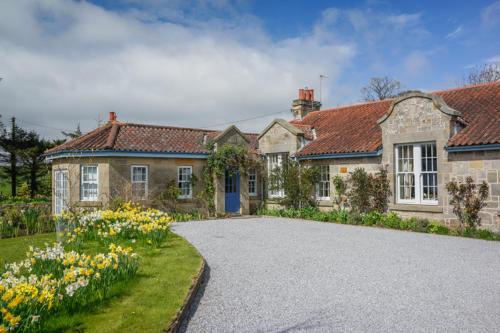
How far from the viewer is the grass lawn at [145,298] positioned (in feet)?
17.6

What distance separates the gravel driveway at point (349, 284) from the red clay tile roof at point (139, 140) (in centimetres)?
793

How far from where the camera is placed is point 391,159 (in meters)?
16.5

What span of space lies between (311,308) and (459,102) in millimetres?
14139

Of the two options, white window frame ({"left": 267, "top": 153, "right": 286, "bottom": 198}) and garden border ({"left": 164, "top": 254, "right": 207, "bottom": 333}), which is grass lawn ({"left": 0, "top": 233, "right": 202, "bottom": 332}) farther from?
white window frame ({"left": 267, "top": 153, "right": 286, "bottom": 198})

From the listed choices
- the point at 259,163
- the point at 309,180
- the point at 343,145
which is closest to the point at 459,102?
the point at 343,145

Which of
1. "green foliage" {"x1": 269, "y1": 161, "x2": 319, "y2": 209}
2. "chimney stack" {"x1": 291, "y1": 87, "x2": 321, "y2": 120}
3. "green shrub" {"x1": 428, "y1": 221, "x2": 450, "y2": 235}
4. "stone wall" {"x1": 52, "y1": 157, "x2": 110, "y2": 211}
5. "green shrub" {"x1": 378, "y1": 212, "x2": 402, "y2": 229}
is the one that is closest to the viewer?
"green shrub" {"x1": 428, "y1": 221, "x2": 450, "y2": 235}

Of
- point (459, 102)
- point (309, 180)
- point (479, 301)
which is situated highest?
point (459, 102)

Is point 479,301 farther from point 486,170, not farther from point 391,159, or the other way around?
point 391,159

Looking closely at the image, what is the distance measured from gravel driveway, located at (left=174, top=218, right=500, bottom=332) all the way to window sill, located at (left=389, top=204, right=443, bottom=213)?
6.23 feet

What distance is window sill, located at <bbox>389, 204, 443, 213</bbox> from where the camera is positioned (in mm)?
14898

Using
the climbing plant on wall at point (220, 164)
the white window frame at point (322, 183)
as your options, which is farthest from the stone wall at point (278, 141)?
the white window frame at point (322, 183)

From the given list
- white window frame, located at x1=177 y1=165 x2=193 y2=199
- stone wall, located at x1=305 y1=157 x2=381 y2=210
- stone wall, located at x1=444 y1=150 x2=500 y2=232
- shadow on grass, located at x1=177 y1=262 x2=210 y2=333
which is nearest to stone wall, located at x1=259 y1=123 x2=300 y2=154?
stone wall, located at x1=305 y1=157 x2=381 y2=210

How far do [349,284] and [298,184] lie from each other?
12224 mm

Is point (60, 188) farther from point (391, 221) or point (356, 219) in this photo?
point (391, 221)
